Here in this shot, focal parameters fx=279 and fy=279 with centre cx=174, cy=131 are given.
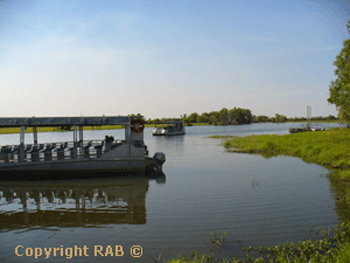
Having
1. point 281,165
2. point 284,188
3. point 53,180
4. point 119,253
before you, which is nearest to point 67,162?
point 53,180

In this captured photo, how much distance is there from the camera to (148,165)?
744 inches

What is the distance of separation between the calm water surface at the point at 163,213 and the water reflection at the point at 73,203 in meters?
0.04

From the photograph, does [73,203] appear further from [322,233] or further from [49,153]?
[322,233]

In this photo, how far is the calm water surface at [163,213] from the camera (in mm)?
8695

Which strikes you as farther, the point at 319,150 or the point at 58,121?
the point at 319,150

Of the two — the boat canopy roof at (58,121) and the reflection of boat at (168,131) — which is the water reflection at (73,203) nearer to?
the boat canopy roof at (58,121)

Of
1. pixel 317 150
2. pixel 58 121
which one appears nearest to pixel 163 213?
pixel 58 121

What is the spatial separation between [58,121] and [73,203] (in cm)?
698

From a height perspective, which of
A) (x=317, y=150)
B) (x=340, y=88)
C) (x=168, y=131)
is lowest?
(x=317, y=150)

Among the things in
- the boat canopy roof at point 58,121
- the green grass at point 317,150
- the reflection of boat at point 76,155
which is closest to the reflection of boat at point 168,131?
the green grass at point 317,150

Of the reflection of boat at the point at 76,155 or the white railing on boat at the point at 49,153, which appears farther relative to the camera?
the white railing on boat at the point at 49,153

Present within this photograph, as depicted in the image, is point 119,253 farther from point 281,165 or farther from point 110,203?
point 281,165

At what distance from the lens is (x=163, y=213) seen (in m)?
11.5

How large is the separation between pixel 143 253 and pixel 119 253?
27.7 inches
